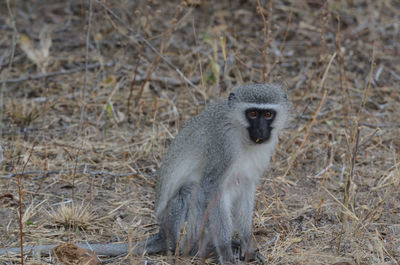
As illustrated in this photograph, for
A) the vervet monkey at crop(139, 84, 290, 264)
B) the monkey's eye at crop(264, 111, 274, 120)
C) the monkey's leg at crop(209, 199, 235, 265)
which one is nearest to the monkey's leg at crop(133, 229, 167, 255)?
the vervet monkey at crop(139, 84, 290, 264)

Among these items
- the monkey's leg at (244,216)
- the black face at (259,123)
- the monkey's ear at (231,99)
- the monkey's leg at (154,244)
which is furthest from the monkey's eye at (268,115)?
the monkey's leg at (154,244)

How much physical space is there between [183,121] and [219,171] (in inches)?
90.9

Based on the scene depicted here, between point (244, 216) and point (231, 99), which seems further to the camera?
point (244, 216)

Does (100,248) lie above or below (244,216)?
below

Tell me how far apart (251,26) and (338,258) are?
17.4 ft

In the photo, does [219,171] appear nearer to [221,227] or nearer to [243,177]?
[243,177]

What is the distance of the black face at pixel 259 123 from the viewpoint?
380 cm

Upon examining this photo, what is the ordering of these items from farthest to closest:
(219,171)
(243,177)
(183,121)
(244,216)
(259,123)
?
1. (183,121)
2. (244,216)
3. (243,177)
4. (219,171)
5. (259,123)

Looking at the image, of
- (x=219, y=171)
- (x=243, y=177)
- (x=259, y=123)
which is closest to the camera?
(x=259, y=123)

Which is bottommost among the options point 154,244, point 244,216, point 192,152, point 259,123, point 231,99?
point 154,244

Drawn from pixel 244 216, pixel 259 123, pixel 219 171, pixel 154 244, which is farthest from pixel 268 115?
pixel 154 244

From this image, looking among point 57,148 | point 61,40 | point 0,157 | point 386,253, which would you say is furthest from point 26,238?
point 61,40

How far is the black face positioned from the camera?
12.5ft

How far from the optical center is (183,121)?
620 centimetres
